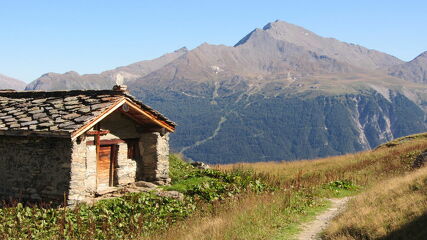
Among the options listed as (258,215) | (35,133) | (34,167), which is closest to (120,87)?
(35,133)

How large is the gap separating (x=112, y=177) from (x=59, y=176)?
363 centimetres

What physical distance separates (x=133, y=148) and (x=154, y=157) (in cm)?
103

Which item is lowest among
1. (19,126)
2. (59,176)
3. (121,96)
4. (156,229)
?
(156,229)

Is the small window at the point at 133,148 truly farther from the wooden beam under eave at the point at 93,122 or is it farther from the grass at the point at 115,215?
the wooden beam under eave at the point at 93,122

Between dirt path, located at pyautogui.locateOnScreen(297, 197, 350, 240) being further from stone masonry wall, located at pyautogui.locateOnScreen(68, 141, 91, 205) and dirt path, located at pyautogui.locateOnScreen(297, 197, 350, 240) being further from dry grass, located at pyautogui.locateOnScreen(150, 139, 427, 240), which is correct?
stone masonry wall, located at pyautogui.locateOnScreen(68, 141, 91, 205)

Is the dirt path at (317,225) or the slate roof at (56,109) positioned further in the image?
the slate roof at (56,109)

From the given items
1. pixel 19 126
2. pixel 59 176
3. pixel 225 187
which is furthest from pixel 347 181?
pixel 19 126

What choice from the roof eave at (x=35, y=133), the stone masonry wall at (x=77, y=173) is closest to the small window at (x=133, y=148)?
the stone masonry wall at (x=77, y=173)

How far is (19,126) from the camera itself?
16.7 meters

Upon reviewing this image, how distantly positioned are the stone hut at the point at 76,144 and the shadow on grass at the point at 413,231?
8.96 meters

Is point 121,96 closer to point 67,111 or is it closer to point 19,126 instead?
point 67,111

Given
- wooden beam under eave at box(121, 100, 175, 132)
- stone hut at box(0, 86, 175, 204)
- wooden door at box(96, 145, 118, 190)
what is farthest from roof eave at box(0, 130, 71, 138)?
wooden beam under eave at box(121, 100, 175, 132)

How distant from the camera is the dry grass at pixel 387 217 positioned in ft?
33.1

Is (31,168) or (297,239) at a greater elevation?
(31,168)
